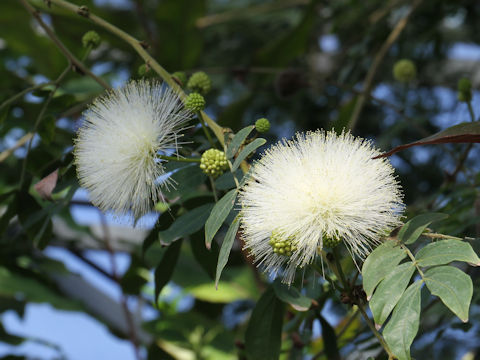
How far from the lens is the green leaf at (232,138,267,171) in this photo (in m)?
0.95

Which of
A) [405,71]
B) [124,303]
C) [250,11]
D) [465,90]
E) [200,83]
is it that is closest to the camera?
[200,83]

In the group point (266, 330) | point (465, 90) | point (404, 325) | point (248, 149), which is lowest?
point (404, 325)

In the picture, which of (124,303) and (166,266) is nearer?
(166,266)

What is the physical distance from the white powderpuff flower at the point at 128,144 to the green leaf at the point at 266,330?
299 millimetres

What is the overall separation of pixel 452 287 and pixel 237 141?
0.42 m

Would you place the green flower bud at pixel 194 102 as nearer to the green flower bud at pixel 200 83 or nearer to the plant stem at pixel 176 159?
the plant stem at pixel 176 159

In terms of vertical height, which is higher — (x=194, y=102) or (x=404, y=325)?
(x=194, y=102)

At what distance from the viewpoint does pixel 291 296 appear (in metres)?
1.13

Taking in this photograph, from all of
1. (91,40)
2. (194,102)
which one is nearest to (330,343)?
(194,102)

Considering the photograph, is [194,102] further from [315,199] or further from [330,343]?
[330,343]

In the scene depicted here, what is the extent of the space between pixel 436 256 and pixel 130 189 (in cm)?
56

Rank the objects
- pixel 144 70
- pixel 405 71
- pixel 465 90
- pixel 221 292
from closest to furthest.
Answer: pixel 144 70, pixel 465 90, pixel 405 71, pixel 221 292

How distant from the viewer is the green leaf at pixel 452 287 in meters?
0.78

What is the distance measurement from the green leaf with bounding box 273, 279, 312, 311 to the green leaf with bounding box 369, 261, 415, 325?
25 cm
